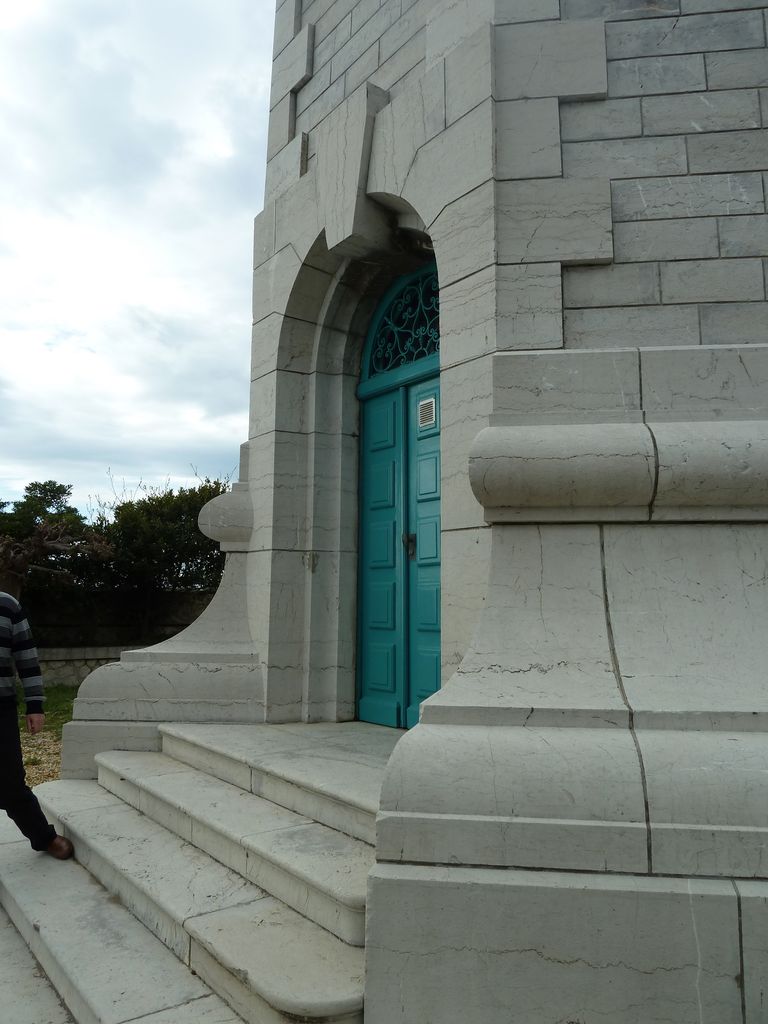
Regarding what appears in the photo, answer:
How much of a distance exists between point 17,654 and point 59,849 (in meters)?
1.07

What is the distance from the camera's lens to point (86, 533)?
13.3 meters

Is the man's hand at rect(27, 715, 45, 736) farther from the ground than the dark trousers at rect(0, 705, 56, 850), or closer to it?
farther from the ground

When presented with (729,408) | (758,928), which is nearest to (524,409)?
(729,408)

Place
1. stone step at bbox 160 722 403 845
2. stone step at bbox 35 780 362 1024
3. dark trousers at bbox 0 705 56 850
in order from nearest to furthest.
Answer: stone step at bbox 35 780 362 1024 → stone step at bbox 160 722 403 845 → dark trousers at bbox 0 705 56 850

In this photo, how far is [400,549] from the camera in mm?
5168

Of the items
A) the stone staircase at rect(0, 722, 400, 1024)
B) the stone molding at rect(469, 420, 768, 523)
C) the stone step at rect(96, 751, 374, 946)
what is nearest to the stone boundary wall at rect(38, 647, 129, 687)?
the stone staircase at rect(0, 722, 400, 1024)

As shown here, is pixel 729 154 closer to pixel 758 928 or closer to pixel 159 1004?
pixel 758 928

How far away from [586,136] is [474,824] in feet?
10.5

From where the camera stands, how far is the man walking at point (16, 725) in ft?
11.4

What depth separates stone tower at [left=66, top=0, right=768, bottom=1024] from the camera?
6.88ft

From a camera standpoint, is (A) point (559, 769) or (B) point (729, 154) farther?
(B) point (729, 154)

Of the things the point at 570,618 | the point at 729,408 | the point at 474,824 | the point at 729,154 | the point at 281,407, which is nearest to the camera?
the point at 474,824

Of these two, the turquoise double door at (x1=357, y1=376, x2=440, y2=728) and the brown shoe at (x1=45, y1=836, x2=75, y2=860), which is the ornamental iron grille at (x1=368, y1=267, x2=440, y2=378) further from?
the brown shoe at (x1=45, y1=836, x2=75, y2=860)

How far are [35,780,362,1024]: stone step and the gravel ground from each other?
2.15m
